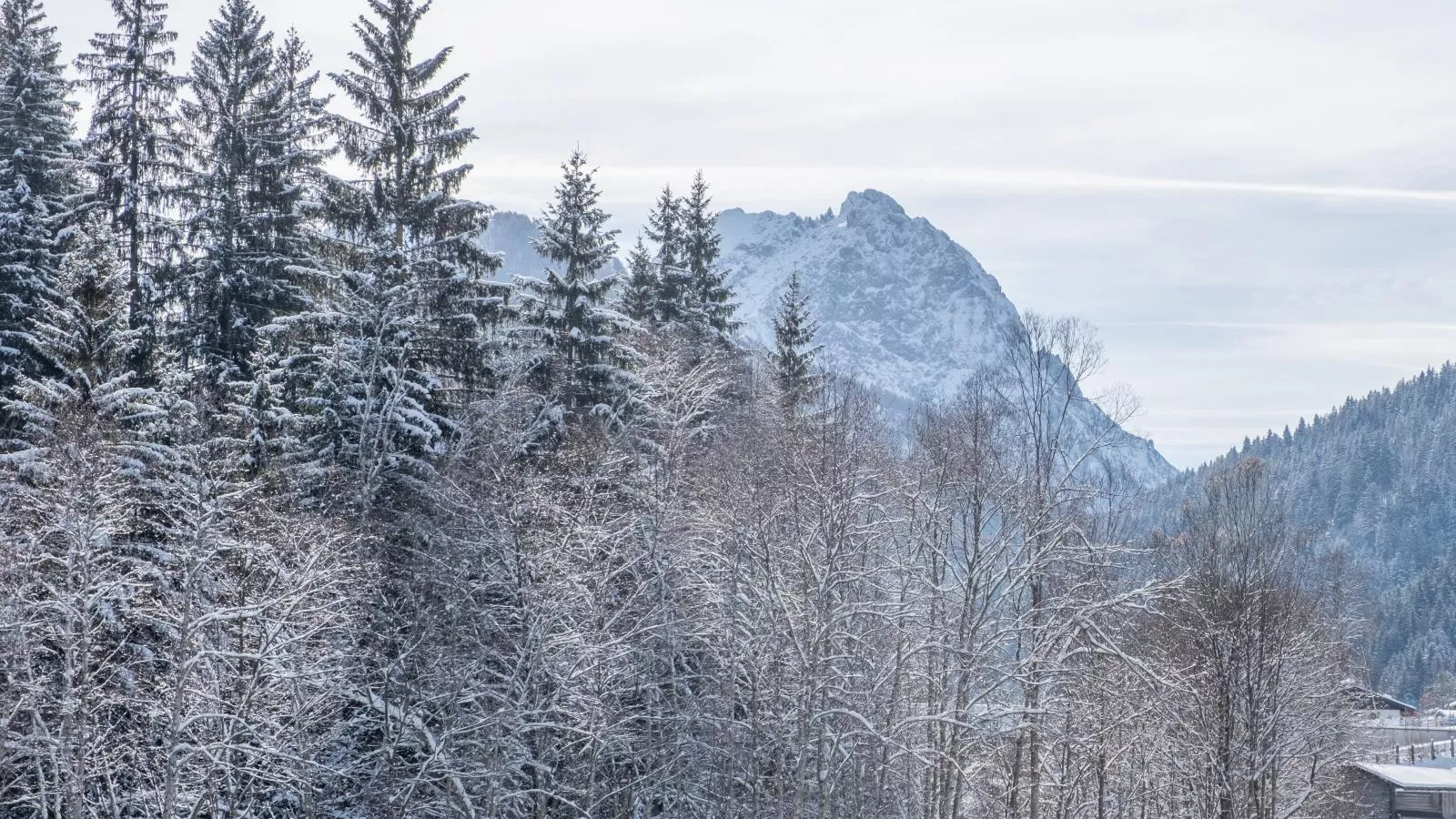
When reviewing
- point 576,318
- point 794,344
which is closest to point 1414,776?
point 794,344

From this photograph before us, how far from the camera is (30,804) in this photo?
25.0 m

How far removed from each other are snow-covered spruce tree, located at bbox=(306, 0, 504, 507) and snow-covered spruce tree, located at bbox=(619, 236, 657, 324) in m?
10.6

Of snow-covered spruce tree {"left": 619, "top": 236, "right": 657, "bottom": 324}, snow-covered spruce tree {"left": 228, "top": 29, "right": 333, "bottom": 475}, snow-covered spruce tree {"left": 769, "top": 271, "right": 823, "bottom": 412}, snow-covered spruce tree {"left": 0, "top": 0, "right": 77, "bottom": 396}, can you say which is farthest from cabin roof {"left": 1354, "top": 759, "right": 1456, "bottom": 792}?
snow-covered spruce tree {"left": 0, "top": 0, "right": 77, "bottom": 396}

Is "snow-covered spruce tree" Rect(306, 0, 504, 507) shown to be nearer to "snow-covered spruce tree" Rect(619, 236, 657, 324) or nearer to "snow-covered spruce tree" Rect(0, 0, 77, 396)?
"snow-covered spruce tree" Rect(0, 0, 77, 396)

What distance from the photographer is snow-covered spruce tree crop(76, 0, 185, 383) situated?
102ft

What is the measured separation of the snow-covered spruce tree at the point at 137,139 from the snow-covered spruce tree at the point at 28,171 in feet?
4.54

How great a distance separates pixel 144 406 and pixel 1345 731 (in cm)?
4550

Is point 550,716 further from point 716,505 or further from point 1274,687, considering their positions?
point 1274,687

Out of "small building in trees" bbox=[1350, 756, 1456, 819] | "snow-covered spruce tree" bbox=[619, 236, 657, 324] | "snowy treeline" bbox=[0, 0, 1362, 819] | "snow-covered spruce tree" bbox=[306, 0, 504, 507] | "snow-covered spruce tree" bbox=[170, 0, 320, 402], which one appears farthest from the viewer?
"small building in trees" bbox=[1350, 756, 1456, 819]

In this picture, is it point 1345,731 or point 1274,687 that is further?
point 1345,731

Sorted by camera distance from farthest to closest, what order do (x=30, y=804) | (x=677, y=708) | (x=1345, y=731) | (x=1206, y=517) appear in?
(x=1345, y=731) < (x=1206, y=517) < (x=677, y=708) < (x=30, y=804)

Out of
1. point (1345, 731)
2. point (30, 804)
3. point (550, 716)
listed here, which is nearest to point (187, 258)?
point (30, 804)

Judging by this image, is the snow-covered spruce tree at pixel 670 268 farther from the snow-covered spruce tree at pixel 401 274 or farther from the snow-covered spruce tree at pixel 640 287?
the snow-covered spruce tree at pixel 401 274

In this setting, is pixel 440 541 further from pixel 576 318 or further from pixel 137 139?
pixel 137 139
